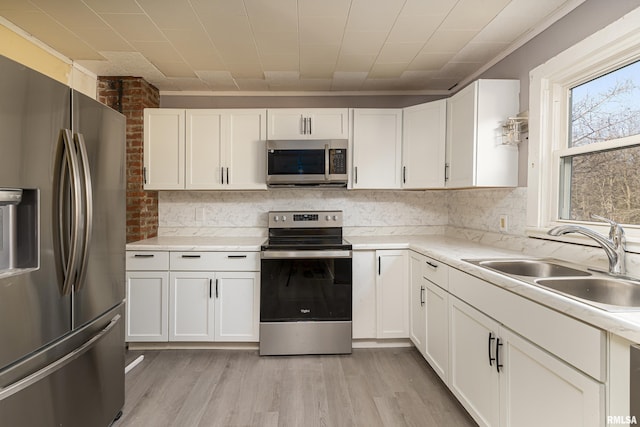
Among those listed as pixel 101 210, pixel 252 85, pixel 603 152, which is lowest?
pixel 101 210

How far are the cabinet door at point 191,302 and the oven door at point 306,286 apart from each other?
45 centimetres

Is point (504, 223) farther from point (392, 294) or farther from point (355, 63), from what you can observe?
point (355, 63)

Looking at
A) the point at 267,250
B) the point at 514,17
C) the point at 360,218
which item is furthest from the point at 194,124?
the point at 514,17

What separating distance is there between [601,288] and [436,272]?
2.93 feet

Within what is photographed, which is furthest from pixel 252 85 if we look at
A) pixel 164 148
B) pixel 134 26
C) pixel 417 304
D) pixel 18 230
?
pixel 417 304

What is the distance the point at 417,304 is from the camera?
2562 millimetres

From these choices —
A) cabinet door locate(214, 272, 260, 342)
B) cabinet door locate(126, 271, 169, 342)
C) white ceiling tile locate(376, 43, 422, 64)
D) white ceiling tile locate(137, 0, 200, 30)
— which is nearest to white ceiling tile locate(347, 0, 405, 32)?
white ceiling tile locate(376, 43, 422, 64)

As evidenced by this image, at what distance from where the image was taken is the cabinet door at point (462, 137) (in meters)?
2.31

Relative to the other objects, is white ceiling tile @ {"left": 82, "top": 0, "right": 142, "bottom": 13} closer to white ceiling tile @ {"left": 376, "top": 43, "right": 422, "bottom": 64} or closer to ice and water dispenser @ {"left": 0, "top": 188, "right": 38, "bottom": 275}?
ice and water dispenser @ {"left": 0, "top": 188, "right": 38, "bottom": 275}

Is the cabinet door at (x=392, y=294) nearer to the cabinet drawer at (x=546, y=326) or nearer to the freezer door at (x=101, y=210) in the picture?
the cabinet drawer at (x=546, y=326)

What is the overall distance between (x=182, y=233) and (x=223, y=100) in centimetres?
143

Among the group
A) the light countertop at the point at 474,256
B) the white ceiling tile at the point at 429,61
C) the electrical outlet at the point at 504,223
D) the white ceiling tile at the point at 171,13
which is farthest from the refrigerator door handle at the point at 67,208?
the electrical outlet at the point at 504,223

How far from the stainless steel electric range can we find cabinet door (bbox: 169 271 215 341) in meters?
0.45

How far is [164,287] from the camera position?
8.76 ft
